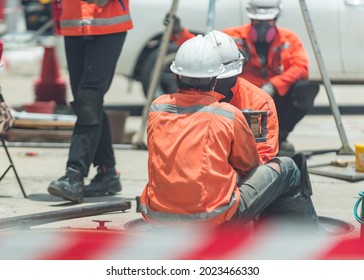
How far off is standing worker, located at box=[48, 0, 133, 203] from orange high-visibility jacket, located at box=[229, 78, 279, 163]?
1.36m

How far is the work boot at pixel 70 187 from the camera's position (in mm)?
7148

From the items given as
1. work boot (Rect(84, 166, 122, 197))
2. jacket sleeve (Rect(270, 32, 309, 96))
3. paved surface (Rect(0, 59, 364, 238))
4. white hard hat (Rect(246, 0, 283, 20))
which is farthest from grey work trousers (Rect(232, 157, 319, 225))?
white hard hat (Rect(246, 0, 283, 20))

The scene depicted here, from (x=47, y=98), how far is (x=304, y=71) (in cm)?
349

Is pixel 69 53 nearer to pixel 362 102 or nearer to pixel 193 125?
pixel 193 125

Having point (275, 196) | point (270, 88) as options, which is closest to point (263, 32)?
point (270, 88)

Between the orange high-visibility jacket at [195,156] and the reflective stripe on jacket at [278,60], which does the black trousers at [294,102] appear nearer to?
the reflective stripe on jacket at [278,60]

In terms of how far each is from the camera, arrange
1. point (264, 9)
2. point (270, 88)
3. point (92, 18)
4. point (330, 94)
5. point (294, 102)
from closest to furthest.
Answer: point (92, 18) → point (270, 88) → point (264, 9) → point (294, 102) → point (330, 94)

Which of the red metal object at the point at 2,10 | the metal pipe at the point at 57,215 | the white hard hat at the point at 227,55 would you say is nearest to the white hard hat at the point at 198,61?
the white hard hat at the point at 227,55

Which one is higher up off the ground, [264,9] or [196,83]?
[196,83]

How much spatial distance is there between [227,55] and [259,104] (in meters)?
0.40

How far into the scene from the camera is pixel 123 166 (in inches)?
344

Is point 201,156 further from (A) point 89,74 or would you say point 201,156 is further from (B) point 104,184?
(B) point 104,184

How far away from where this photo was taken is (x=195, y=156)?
526 cm
